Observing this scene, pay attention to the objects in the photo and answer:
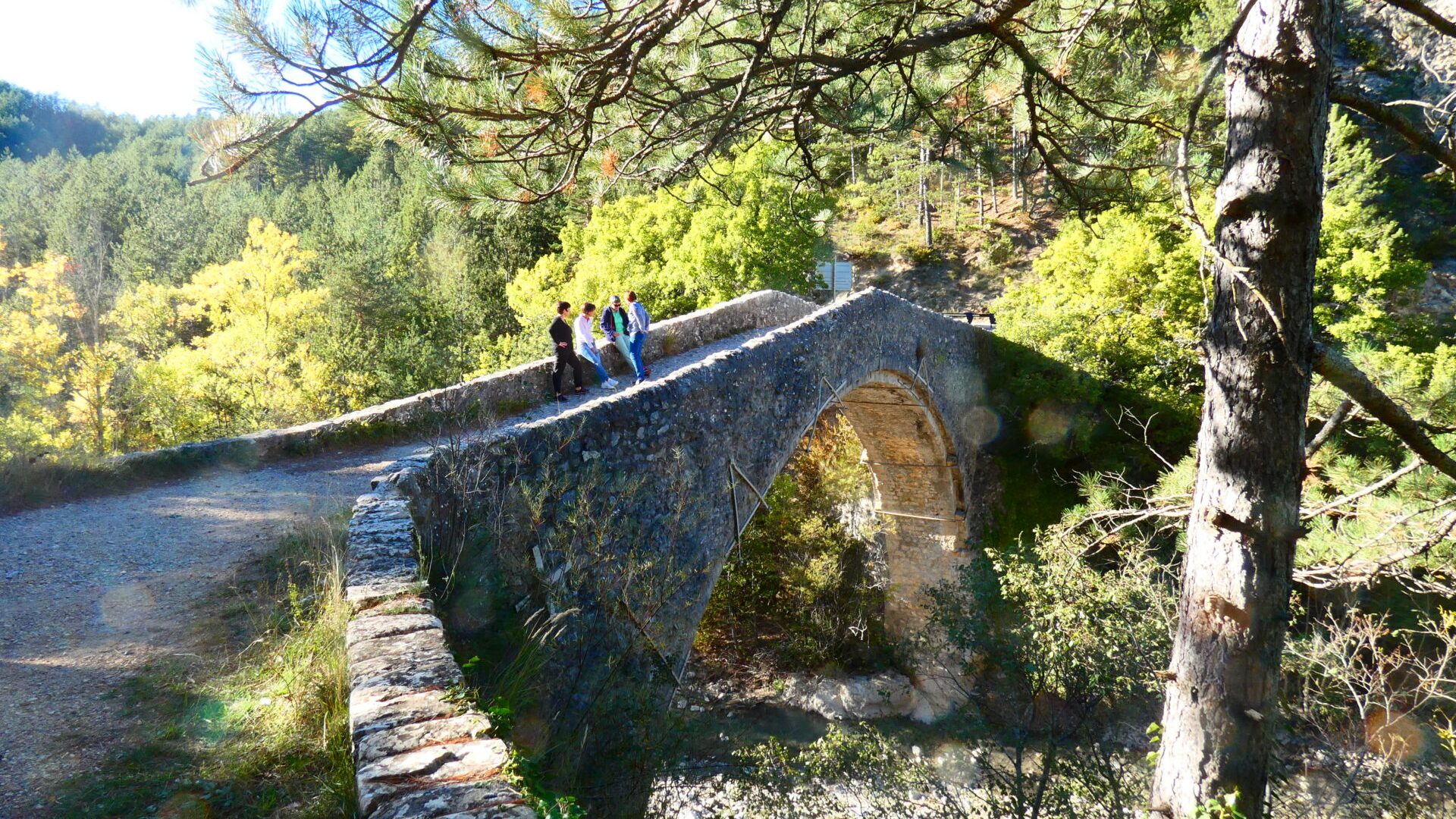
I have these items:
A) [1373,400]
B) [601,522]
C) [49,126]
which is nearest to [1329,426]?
[1373,400]

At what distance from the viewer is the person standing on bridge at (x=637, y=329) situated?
9438 mm

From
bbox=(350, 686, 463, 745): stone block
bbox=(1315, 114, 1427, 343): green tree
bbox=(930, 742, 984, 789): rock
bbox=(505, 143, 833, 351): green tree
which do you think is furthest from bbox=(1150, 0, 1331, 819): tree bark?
bbox=(505, 143, 833, 351): green tree

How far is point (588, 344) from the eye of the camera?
9258 millimetres

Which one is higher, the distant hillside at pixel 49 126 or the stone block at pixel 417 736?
the distant hillside at pixel 49 126

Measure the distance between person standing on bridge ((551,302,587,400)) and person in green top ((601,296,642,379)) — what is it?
660 mm

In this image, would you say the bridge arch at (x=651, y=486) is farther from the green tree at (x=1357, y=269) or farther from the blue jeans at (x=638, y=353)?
the green tree at (x=1357, y=269)

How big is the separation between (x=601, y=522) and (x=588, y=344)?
180 inches

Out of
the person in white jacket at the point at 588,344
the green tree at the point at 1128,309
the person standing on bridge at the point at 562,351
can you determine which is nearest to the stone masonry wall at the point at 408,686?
the person standing on bridge at the point at 562,351

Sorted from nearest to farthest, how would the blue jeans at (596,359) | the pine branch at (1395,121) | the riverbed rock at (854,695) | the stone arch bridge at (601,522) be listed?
the pine branch at (1395,121) → the stone arch bridge at (601,522) → the blue jeans at (596,359) → the riverbed rock at (854,695)

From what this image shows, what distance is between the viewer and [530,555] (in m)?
4.20

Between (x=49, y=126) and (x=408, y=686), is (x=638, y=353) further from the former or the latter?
(x=49, y=126)

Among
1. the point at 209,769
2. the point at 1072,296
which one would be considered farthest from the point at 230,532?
the point at 1072,296

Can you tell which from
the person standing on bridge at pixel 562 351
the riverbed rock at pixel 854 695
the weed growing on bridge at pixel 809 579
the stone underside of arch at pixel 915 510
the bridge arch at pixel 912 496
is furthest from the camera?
the weed growing on bridge at pixel 809 579

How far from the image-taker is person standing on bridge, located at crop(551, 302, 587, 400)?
8289 millimetres
